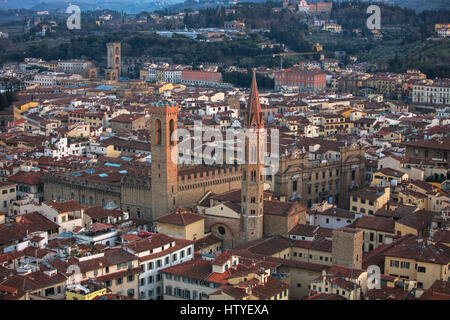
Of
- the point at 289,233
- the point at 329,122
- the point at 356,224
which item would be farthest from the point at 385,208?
the point at 329,122

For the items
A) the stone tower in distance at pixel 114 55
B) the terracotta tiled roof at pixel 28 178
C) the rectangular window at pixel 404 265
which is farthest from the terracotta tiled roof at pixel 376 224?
the stone tower in distance at pixel 114 55

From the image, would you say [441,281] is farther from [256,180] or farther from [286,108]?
[286,108]

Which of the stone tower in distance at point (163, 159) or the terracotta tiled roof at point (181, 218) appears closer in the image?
the terracotta tiled roof at point (181, 218)

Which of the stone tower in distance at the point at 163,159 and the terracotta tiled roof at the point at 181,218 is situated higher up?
the stone tower in distance at the point at 163,159

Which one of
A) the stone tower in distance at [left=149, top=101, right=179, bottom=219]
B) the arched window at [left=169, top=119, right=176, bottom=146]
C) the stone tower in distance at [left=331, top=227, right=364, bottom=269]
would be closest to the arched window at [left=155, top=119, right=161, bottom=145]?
the stone tower in distance at [left=149, top=101, right=179, bottom=219]

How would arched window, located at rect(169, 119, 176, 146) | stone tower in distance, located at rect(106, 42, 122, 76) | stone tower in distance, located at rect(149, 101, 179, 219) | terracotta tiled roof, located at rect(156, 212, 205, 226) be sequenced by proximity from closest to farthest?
1. terracotta tiled roof, located at rect(156, 212, 205, 226)
2. stone tower in distance, located at rect(149, 101, 179, 219)
3. arched window, located at rect(169, 119, 176, 146)
4. stone tower in distance, located at rect(106, 42, 122, 76)

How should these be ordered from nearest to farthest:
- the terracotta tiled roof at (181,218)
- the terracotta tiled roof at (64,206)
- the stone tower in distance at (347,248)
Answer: the stone tower in distance at (347,248)
the terracotta tiled roof at (181,218)
the terracotta tiled roof at (64,206)

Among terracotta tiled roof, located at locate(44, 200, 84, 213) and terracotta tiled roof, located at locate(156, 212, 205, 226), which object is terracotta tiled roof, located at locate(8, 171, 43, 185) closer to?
terracotta tiled roof, located at locate(44, 200, 84, 213)

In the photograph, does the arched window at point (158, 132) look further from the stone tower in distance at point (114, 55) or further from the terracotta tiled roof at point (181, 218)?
the stone tower in distance at point (114, 55)
